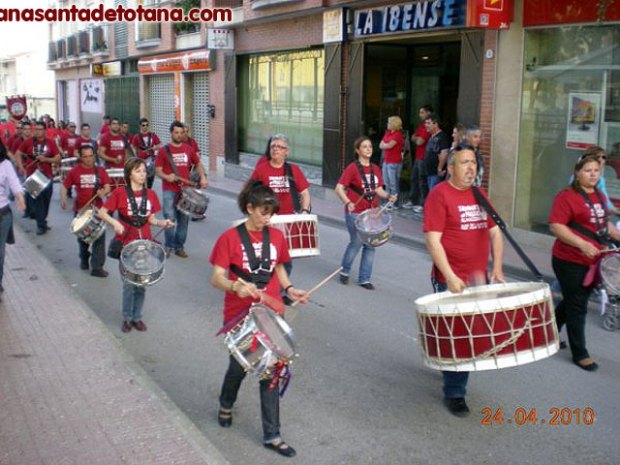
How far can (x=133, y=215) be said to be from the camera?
25.2 ft

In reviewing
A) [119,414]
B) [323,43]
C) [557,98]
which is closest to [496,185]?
[557,98]

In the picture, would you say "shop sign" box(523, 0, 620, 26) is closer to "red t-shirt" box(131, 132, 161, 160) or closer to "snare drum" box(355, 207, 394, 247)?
"snare drum" box(355, 207, 394, 247)

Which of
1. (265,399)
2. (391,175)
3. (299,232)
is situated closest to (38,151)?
(391,175)

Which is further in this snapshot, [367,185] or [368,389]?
[367,185]

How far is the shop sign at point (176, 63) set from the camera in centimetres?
2305

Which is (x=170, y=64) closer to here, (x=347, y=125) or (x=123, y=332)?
(x=347, y=125)

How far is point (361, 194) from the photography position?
8.90 metres

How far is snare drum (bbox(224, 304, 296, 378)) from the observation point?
430cm

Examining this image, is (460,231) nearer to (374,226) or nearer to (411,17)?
(374,226)

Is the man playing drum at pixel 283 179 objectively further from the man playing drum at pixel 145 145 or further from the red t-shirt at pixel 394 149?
the man playing drum at pixel 145 145

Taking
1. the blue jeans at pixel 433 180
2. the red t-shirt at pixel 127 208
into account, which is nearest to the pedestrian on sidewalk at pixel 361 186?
the red t-shirt at pixel 127 208

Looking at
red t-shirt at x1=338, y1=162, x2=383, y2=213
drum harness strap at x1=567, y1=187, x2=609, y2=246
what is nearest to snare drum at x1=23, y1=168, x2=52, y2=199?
red t-shirt at x1=338, y1=162, x2=383, y2=213

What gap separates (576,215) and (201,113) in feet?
Result: 64.0

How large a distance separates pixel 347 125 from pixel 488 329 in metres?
12.2
